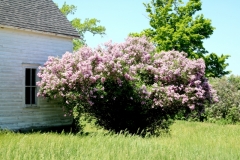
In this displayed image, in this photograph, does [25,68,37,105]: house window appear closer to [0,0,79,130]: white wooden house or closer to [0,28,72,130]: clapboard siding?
[0,0,79,130]: white wooden house

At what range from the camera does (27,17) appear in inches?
688

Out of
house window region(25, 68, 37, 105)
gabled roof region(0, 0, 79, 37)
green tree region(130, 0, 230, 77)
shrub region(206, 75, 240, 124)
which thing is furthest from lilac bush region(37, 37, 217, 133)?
green tree region(130, 0, 230, 77)

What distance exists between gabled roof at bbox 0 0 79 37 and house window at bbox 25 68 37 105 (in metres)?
1.80

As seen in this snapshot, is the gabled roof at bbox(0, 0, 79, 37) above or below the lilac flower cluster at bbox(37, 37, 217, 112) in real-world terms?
above

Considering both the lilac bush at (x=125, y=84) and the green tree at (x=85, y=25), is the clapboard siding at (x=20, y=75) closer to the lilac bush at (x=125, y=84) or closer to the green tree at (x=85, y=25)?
the lilac bush at (x=125, y=84)

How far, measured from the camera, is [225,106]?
86.0ft

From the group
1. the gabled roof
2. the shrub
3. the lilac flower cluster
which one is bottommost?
the shrub

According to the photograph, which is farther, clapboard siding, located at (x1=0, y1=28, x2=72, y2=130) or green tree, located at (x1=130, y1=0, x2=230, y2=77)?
green tree, located at (x1=130, y1=0, x2=230, y2=77)

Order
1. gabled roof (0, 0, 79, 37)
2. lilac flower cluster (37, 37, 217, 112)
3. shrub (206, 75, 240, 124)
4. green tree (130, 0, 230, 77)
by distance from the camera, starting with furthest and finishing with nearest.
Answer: green tree (130, 0, 230, 77) → shrub (206, 75, 240, 124) → gabled roof (0, 0, 79, 37) → lilac flower cluster (37, 37, 217, 112)

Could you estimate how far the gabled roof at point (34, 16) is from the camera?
16.5 meters

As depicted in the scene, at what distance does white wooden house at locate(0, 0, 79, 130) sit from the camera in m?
16.0

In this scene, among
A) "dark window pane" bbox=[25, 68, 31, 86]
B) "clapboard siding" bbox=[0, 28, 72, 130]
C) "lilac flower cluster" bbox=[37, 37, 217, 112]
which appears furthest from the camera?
"dark window pane" bbox=[25, 68, 31, 86]

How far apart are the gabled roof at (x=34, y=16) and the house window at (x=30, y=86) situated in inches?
70.9

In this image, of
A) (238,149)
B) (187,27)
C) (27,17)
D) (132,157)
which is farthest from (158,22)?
(132,157)
